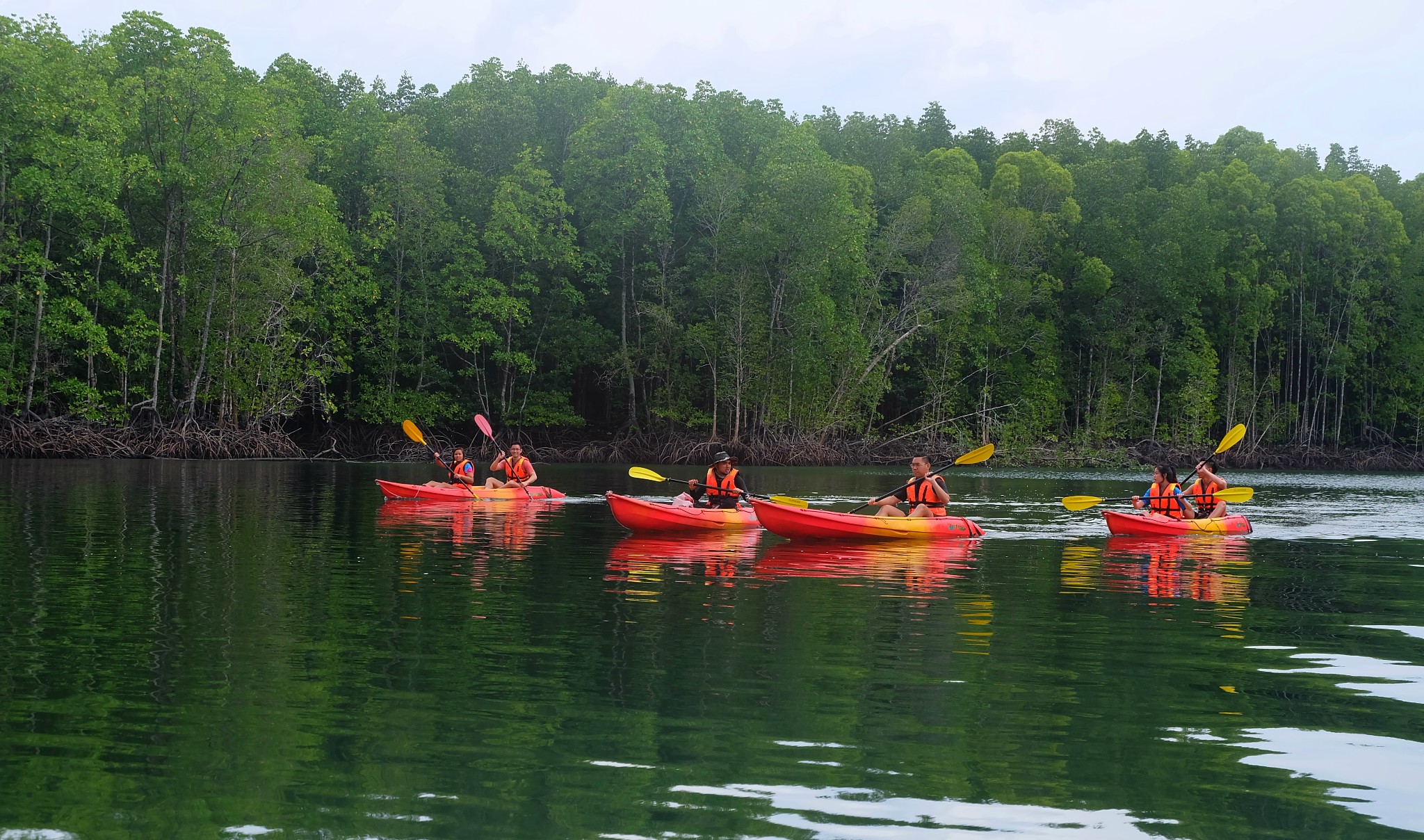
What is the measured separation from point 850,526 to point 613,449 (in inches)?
985

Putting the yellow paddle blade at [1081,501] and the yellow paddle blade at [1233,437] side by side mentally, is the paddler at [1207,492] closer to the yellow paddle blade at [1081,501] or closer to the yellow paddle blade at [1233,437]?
the yellow paddle blade at [1081,501]

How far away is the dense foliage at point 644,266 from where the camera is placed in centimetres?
3231

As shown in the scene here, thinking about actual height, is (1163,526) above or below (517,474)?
below

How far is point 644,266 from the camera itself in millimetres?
40094

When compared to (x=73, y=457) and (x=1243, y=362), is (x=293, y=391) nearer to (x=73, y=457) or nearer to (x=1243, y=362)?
(x=73, y=457)

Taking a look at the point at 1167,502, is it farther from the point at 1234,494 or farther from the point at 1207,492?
the point at 1234,494

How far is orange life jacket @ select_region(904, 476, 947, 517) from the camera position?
14.6m

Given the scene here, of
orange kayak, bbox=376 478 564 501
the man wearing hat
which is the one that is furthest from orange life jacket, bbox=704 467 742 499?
orange kayak, bbox=376 478 564 501

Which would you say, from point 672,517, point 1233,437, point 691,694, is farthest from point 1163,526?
point 691,694

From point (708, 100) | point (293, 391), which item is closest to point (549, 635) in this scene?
point (293, 391)

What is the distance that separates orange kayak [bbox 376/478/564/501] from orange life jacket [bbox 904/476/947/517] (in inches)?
280

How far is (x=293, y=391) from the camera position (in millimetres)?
35156

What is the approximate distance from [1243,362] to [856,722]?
4519 cm

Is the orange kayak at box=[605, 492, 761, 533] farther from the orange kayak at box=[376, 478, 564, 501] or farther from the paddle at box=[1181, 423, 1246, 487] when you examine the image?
the paddle at box=[1181, 423, 1246, 487]
